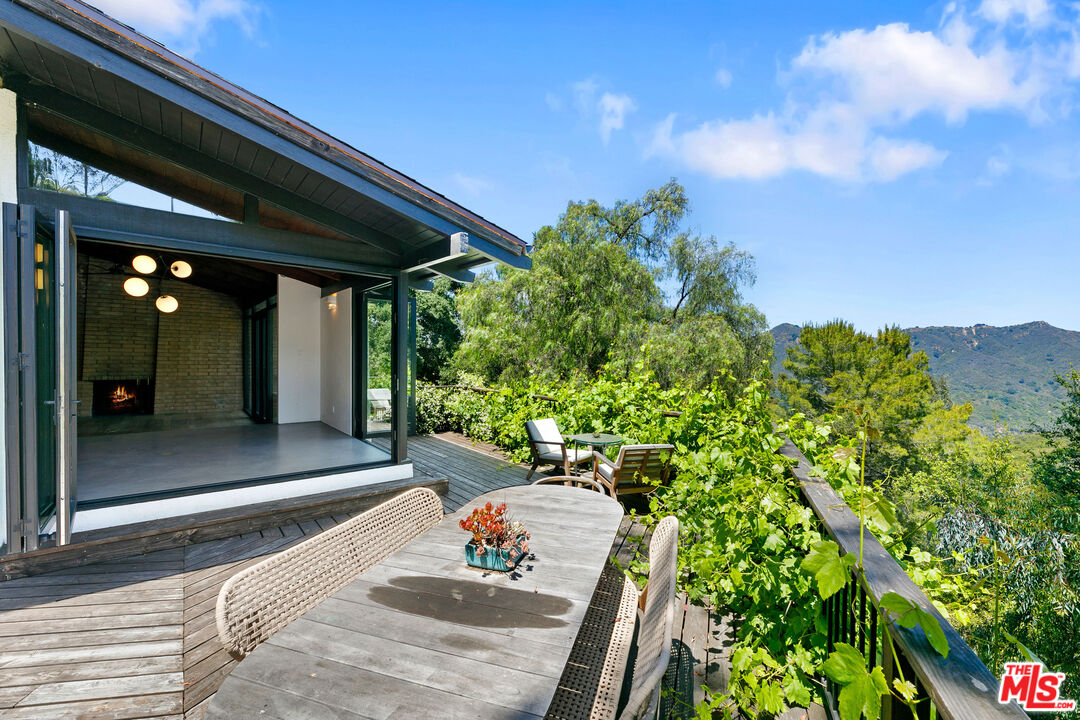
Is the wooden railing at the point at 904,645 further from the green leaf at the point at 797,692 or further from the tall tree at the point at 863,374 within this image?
the tall tree at the point at 863,374

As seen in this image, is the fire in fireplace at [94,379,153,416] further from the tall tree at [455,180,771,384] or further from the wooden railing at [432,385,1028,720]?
the wooden railing at [432,385,1028,720]

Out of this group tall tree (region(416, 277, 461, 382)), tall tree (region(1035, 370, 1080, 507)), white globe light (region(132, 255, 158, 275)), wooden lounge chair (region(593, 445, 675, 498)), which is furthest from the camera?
tall tree (region(416, 277, 461, 382))

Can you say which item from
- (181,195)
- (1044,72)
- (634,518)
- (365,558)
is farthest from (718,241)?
(1044,72)

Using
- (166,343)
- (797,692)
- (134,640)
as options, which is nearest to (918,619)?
(797,692)

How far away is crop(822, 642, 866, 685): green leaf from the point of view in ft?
3.33

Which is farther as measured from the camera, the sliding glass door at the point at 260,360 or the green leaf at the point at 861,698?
the sliding glass door at the point at 260,360

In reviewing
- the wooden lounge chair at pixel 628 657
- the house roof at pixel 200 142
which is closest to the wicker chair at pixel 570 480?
the wooden lounge chair at pixel 628 657

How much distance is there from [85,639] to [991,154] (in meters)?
46.5

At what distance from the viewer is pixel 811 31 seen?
48.7ft

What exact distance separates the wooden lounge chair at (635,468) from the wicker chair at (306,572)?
7.27ft

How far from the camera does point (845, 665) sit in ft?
3.39

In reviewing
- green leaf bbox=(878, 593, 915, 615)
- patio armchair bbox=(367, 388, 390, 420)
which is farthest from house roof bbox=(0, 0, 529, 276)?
green leaf bbox=(878, 593, 915, 615)

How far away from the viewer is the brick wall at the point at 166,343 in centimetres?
849

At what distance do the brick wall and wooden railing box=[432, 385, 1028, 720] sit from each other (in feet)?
31.9
